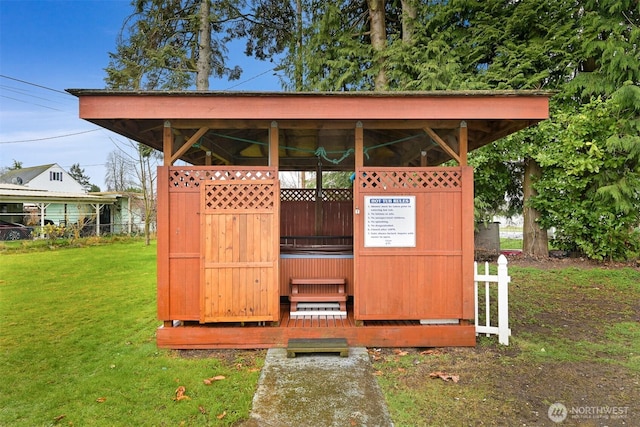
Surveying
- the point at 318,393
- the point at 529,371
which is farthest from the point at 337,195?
the point at 318,393

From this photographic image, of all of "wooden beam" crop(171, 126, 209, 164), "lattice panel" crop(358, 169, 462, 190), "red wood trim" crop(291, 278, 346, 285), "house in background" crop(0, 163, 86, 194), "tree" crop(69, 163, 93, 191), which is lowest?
"red wood trim" crop(291, 278, 346, 285)

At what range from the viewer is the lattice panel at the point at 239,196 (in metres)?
3.87

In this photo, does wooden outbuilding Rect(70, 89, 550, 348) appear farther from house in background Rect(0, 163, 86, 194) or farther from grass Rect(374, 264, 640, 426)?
house in background Rect(0, 163, 86, 194)

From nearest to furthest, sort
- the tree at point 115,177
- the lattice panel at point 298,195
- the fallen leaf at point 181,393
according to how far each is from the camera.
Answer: the fallen leaf at point 181,393 < the lattice panel at point 298,195 < the tree at point 115,177

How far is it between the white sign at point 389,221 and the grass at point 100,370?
1.86 m

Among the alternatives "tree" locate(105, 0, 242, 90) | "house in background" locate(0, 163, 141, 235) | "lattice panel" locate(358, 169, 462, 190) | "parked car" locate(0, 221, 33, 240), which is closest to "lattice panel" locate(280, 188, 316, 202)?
"lattice panel" locate(358, 169, 462, 190)

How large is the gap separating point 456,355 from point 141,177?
15.5 meters

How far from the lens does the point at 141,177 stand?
15555 millimetres

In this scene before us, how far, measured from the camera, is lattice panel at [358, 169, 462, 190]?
13.1 feet

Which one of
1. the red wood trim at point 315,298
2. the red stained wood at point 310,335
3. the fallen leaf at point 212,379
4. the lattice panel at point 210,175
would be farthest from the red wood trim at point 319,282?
the fallen leaf at point 212,379

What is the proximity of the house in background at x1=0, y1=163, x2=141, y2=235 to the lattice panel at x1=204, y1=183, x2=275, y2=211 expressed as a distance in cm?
1459

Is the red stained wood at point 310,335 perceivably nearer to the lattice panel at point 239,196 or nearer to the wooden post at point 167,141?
the lattice panel at point 239,196

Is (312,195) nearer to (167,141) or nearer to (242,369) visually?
(167,141)

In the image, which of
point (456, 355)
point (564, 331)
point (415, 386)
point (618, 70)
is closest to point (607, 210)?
point (618, 70)
